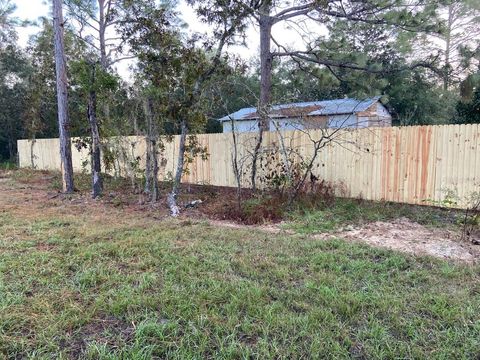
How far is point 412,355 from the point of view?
1893 mm

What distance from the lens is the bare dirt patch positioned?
3.57 m

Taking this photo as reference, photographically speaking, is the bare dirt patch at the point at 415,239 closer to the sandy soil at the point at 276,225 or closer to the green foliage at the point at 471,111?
the sandy soil at the point at 276,225

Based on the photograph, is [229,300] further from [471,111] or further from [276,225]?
[471,111]

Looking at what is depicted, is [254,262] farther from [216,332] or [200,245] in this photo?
[216,332]

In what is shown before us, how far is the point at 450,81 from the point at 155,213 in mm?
5714

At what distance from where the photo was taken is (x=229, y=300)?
2.48 m

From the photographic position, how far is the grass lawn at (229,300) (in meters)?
1.97

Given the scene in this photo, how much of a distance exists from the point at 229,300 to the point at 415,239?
8.78 ft

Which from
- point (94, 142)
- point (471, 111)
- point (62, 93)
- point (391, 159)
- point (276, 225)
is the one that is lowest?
point (276, 225)

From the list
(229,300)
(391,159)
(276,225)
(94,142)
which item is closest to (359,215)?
(276,225)

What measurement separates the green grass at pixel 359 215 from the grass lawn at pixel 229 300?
0.89m

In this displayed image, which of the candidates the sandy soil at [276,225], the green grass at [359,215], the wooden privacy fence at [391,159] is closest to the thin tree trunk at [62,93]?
the sandy soil at [276,225]

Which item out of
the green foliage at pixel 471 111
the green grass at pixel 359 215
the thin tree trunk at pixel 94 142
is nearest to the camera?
the green grass at pixel 359 215

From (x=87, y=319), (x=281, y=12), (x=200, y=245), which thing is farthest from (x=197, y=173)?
(x=87, y=319)
